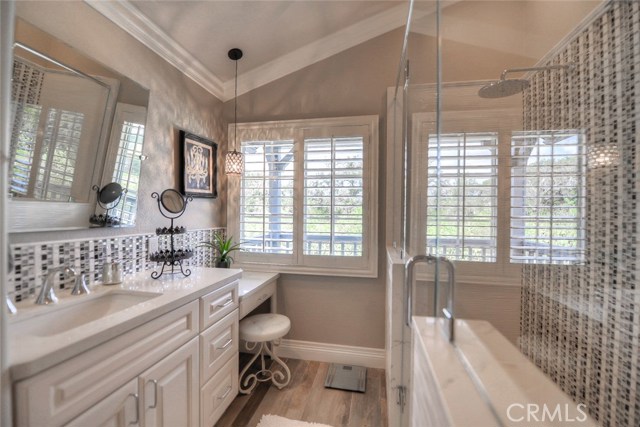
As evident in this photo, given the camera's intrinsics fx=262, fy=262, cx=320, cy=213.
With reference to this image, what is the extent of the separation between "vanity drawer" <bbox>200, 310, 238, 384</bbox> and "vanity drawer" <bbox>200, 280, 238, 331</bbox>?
38mm

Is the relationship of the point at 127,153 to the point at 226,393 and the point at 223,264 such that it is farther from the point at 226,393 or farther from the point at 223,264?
the point at 226,393

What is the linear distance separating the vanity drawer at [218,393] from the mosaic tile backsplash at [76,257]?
803mm

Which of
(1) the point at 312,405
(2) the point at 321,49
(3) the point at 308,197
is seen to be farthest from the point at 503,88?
(1) the point at 312,405

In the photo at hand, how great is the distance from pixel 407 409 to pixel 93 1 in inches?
102

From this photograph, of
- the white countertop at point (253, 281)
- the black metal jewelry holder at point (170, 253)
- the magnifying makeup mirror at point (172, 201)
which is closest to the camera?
the black metal jewelry holder at point (170, 253)

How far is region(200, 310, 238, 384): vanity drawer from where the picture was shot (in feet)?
4.69

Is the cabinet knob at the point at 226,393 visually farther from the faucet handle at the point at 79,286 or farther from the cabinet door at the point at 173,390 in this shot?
the faucet handle at the point at 79,286

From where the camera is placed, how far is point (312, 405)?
1812 mm

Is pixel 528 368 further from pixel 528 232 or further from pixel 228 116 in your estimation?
pixel 228 116

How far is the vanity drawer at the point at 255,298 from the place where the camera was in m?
1.86

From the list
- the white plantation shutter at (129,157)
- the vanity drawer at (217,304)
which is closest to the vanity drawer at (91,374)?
the vanity drawer at (217,304)

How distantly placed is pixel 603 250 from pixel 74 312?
72.2 inches

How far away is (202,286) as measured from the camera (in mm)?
1410

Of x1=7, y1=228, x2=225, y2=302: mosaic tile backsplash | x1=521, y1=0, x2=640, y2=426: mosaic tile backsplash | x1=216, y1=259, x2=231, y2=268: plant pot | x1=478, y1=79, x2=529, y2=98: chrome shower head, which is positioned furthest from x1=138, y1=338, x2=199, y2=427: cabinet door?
x1=478, y1=79, x2=529, y2=98: chrome shower head
